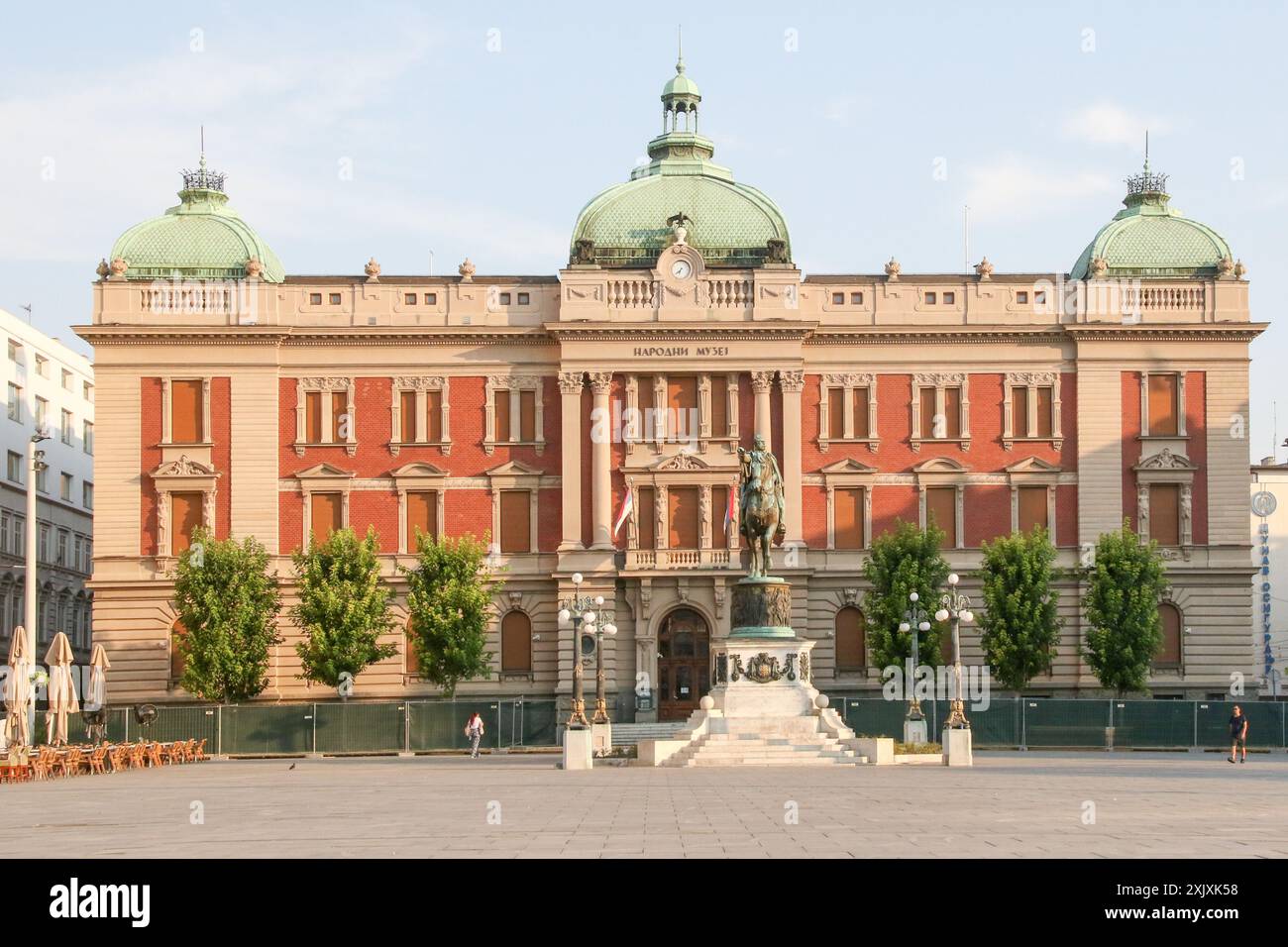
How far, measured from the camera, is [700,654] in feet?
244

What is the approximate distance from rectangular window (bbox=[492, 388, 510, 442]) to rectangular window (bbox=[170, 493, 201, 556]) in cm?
1164

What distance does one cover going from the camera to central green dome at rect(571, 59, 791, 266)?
7681 centimetres

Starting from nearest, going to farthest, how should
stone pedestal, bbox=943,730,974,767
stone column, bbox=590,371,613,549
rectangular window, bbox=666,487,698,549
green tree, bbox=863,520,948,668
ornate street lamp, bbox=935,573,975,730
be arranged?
stone pedestal, bbox=943,730,974,767 < ornate street lamp, bbox=935,573,975,730 < green tree, bbox=863,520,948,668 < stone column, bbox=590,371,613,549 < rectangular window, bbox=666,487,698,549

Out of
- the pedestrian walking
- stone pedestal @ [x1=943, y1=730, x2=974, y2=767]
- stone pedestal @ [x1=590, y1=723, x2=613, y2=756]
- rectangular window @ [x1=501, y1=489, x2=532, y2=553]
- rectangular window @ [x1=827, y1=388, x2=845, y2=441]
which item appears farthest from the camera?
rectangular window @ [x1=827, y1=388, x2=845, y2=441]

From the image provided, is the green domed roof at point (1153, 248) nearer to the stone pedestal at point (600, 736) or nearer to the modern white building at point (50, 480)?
the stone pedestal at point (600, 736)

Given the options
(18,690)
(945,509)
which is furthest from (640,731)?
(18,690)

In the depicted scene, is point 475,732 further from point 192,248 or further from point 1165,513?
point 1165,513

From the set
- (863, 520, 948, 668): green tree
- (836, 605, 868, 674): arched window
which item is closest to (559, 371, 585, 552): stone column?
(836, 605, 868, 674): arched window

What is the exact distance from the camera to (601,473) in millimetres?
74438

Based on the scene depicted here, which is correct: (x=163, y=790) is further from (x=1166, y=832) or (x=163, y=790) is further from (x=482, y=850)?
(x=1166, y=832)

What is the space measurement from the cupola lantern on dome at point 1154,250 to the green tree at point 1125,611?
1164cm

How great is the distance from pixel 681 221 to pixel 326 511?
17.6 m

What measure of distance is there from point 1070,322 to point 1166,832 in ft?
173

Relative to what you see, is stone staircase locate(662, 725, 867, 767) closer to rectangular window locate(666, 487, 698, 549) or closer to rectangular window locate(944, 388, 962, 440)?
rectangular window locate(666, 487, 698, 549)
